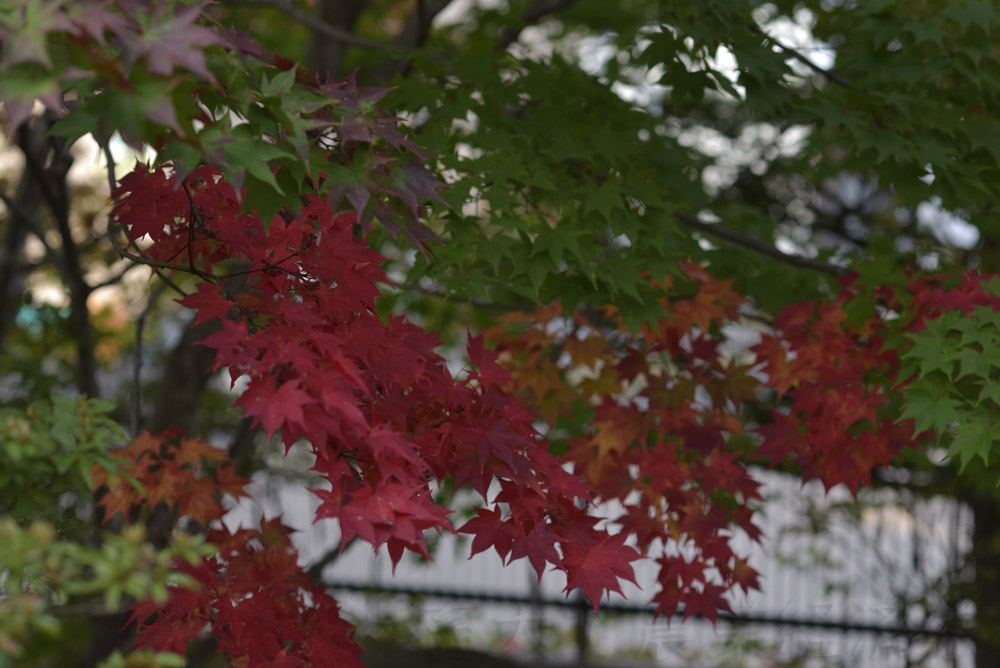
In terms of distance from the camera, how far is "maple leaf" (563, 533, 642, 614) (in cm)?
238

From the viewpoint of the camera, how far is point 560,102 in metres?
3.40

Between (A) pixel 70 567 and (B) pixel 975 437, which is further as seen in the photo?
(B) pixel 975 437

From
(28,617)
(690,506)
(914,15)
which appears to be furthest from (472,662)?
(28,617)

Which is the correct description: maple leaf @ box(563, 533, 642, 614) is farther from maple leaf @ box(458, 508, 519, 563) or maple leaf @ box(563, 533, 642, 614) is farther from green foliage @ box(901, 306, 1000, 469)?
green foliage @ box(901, 306, 1000, 469)

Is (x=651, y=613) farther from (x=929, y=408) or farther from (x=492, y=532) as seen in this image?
(x=492, y=532)

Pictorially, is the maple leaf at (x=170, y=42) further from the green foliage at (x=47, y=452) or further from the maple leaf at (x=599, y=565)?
the maple leaf at (x=599, y=565)

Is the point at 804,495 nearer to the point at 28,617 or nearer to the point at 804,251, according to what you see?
the point at 804,251

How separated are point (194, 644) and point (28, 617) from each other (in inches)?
139

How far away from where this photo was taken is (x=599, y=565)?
2414mm

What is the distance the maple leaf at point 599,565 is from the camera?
93.6 inches

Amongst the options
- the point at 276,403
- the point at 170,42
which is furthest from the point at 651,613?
the point at 170,42

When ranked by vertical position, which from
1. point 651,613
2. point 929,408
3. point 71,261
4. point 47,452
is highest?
point 71,261

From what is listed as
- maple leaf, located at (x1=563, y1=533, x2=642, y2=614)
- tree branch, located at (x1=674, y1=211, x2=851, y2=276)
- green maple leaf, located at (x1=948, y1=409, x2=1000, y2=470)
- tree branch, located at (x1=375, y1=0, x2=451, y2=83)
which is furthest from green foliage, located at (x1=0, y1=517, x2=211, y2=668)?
tree branch, located at (x1=375, y1=0, x2=451, y2=83)

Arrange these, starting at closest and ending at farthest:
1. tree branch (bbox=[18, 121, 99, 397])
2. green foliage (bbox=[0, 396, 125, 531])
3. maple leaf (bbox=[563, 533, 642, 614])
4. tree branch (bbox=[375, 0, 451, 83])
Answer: green foliage (bbox=[0, 396, 125, 531]) < maple leaf (bbox=[563, 533, 642, 614]) < tree branch (bbox=[18, 121, 99, 397]) < tree branch (bbox=[375, 0, 451, 83])
